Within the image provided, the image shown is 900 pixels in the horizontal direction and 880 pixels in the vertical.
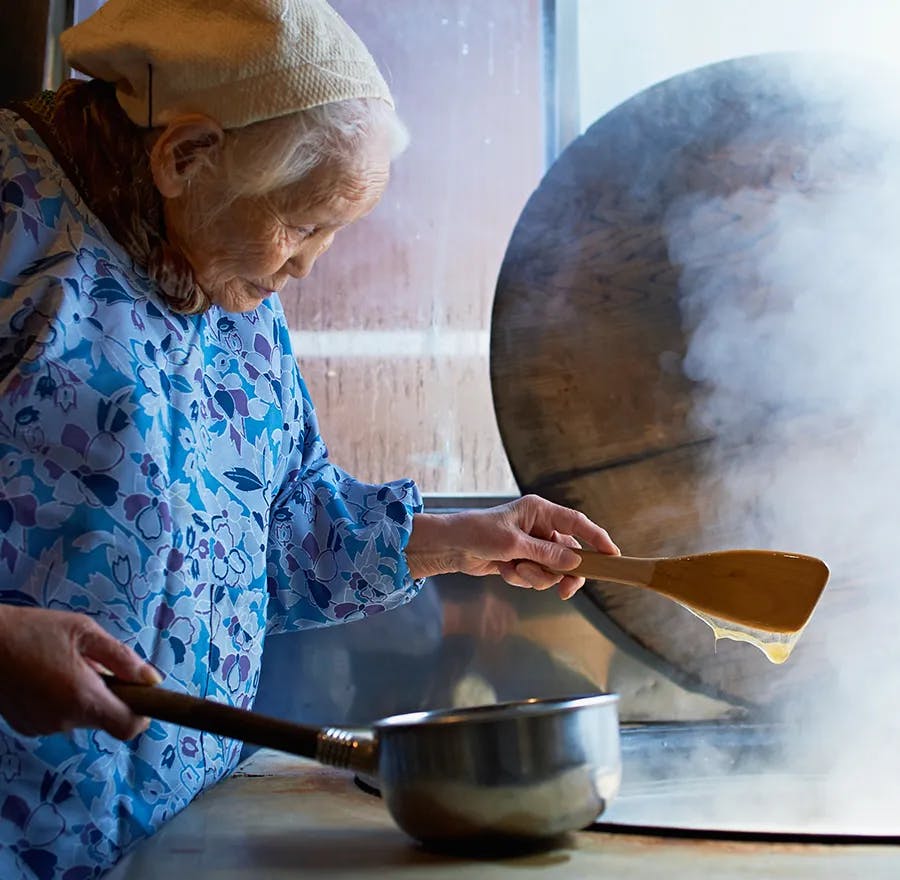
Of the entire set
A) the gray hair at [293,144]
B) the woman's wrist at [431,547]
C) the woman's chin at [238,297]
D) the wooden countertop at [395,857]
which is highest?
the gray hair at [293,144]

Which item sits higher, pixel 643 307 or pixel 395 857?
pixel 643 307

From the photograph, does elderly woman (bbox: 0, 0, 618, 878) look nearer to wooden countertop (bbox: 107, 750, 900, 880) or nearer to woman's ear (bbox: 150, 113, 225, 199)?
woman's ear (bbox: 150, 113, 225, 199)

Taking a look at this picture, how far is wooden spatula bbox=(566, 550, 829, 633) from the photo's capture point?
99 cm

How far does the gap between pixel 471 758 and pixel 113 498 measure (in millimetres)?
455

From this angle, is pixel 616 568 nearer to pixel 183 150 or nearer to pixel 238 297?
pixel 238 297

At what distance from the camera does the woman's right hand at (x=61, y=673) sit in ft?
2.52

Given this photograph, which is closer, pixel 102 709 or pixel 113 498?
pixel 102 709

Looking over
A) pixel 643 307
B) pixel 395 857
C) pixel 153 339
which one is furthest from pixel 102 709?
pixel 643 307

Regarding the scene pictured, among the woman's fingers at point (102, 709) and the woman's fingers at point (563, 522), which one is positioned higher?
the woman's fingers at point (102, 709)

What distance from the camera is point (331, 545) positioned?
4.15 feet

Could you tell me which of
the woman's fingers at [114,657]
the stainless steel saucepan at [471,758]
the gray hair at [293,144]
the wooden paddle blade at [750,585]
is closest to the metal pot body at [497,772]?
the stainless steel saucepan at [471,758]

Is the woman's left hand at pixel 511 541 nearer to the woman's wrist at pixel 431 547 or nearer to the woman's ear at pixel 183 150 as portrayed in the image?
the woman's wrist at pixel 431 547

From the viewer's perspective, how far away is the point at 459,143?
1703 millimetres

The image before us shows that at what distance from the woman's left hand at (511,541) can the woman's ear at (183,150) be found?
0.49 meters
